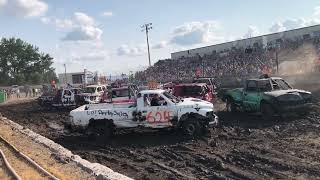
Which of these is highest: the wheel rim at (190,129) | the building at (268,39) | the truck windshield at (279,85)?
the building at (268,39)

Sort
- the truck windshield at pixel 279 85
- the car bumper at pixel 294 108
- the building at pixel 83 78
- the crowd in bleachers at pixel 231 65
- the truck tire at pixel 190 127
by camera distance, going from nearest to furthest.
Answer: the truck tire at pixel 190 127 < the car bumper at pixel 294 108 < the truck windshield at pixel 279 85 < the crowd in bleachers at pixel 231 65 < the building at pixel 83 78

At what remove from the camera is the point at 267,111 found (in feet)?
65.6

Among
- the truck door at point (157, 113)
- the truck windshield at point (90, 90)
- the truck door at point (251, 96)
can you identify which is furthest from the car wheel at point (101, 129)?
the truck windshield at point (90, 90)

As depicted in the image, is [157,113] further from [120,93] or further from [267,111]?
[120,93]

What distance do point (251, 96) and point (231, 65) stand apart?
97.2ft

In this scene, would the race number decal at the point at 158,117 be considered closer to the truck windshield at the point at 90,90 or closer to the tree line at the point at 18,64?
the truck windshield at the point at 90,90

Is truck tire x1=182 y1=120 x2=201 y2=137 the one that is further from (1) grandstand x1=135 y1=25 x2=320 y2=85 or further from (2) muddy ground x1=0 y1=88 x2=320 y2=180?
(1) grandstand x1=135 y1=25 x2=320 y2=85

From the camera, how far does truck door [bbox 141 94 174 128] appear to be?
17.2m

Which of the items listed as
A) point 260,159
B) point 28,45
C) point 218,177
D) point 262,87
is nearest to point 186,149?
point 260,159

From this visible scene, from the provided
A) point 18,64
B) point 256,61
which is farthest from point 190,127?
point 18,64

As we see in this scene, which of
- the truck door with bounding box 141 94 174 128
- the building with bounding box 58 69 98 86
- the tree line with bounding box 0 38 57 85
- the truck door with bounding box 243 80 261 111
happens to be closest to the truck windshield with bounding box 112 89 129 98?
the truck door with bounding box 243 80 261 111

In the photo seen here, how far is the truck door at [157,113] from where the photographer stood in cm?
1722

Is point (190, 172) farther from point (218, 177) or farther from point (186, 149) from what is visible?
point (186, 149)

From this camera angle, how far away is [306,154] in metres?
12.8
